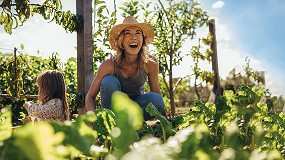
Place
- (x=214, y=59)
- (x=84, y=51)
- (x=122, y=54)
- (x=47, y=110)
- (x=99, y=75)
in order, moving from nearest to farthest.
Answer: (x=99, y=75), (x=122, y=54), (x=47, y=110), (x=84, y=51), (x=214, y=59)

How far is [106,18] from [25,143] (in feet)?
16.6

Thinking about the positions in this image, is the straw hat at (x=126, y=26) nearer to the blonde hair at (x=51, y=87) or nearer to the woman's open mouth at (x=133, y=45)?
the woman's open mouth at (x=133, y=45)

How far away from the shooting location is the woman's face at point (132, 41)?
10.1 ft

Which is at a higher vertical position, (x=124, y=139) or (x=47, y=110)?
(x=124, y=139)

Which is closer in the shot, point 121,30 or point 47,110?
point 121,30

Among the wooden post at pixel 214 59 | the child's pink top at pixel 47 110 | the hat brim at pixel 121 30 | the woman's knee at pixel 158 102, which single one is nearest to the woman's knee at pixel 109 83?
the woman's knee at pixel 158 102

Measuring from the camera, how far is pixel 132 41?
10.2 feet

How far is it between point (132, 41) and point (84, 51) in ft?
4.62

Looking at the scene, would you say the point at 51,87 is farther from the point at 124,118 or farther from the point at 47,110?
the point at 124,118

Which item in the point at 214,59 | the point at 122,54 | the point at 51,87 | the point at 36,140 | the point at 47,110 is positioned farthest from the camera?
the point at 214,59

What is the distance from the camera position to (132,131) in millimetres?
307

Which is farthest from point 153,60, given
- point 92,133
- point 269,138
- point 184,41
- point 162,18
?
point 184,41

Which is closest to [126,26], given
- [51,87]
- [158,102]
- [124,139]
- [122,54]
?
[122,54]

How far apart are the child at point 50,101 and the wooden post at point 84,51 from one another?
739 millimetres
